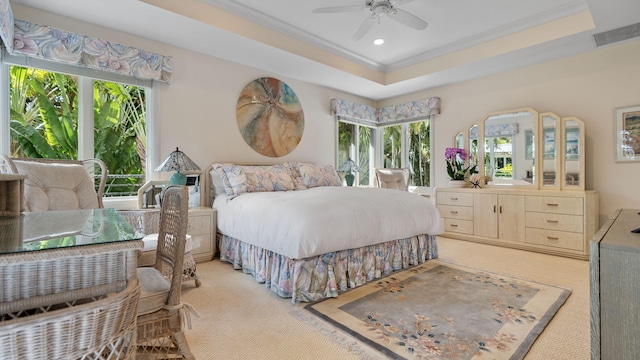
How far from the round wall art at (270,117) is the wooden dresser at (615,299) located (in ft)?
12.6

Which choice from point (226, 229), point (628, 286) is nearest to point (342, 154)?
point (226, 229)

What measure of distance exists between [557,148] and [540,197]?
0.68 meters

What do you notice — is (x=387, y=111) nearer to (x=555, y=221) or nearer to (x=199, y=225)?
(x=555, y=221)

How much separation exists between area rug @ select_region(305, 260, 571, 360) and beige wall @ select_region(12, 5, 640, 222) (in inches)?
81.9

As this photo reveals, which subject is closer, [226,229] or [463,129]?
[226,229]

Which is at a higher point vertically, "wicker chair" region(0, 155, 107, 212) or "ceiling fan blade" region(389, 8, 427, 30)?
"ceiling fan blade" region(389, 8, 427, 30)

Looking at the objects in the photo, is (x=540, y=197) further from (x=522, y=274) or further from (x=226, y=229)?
(x=226, y=229)

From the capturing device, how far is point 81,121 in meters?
3.00

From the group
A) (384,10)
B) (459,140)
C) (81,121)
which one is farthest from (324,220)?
(459,140)

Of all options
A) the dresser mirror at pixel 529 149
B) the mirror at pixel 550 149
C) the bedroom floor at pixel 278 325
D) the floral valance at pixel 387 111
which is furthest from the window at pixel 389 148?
the bedroom floor at pixel 278 325

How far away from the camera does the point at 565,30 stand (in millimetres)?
3250

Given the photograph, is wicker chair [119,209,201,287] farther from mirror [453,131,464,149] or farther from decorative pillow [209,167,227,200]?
mirror [453,131,464,149]

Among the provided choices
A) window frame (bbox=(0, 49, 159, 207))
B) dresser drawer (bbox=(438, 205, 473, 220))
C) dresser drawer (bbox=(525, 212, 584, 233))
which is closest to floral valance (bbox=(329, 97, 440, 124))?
dresser drawer (bbox=(438, 205, 473, 220))

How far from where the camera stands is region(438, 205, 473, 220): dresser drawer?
434cm
